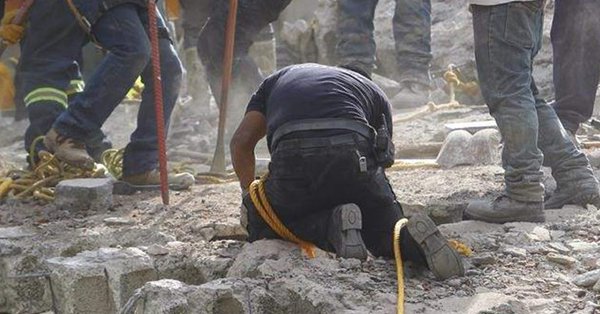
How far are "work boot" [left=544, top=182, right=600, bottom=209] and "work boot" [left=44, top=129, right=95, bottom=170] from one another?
2.50m

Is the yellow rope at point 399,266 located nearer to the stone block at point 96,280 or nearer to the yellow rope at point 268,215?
the yellow rope at point 268,215

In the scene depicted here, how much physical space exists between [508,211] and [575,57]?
4.33 feet

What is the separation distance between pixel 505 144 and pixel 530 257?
0.80 m

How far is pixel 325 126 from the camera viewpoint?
402cm

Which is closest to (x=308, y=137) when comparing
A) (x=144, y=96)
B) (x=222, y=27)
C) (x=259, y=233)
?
(x=259, y=233)

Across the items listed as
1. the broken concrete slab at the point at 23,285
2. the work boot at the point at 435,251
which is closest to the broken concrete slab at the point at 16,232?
the broken concrete slab at the point at 23,285

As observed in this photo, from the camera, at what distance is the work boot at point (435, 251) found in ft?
12.0

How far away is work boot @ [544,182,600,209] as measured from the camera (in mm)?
4918

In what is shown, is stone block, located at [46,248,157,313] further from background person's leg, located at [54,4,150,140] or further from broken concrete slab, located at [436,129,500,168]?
broken concrete slab, located at [436,129,500,168]

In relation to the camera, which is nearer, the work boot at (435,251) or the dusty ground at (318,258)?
the dusty ground at (318,258)

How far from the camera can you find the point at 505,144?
464 cm

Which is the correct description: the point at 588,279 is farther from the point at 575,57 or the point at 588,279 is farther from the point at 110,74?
the point at 110,74

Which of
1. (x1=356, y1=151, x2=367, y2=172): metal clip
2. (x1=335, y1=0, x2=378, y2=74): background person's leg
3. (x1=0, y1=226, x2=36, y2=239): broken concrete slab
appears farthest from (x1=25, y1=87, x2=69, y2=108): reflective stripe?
(x1=356, y1=151, x2=367, y2=172): metal clip

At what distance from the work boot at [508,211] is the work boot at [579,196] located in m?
0.35
